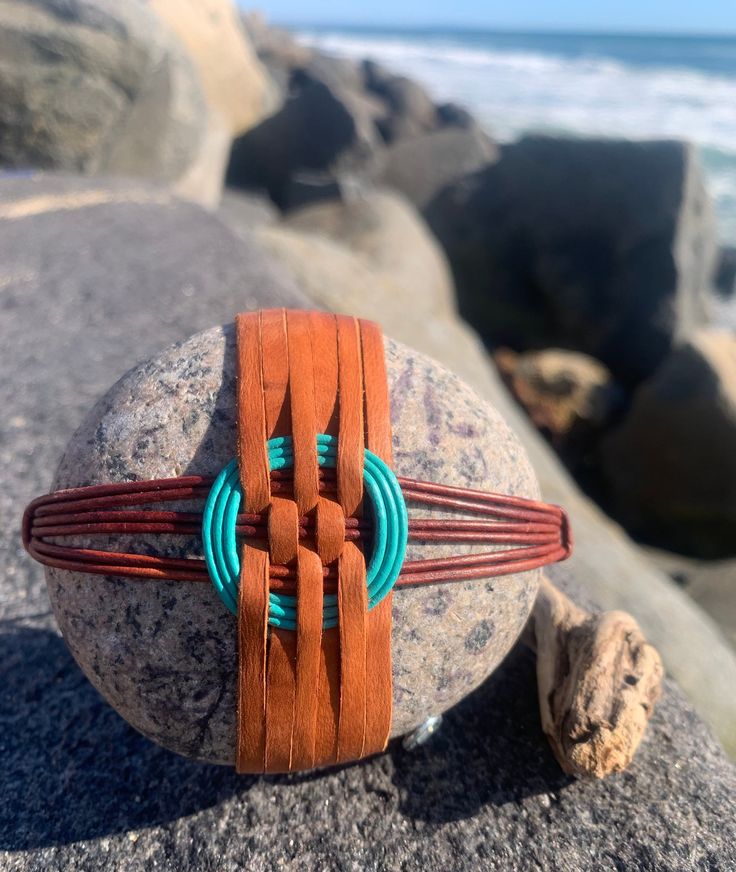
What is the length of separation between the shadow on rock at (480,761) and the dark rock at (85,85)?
533 centimetres

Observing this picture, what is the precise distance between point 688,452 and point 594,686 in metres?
5.34

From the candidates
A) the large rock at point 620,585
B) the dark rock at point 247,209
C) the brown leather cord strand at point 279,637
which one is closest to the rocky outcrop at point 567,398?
the large rock at point 620,585

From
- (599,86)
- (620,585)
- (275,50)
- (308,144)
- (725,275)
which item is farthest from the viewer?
(599,86)

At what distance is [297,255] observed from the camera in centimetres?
521

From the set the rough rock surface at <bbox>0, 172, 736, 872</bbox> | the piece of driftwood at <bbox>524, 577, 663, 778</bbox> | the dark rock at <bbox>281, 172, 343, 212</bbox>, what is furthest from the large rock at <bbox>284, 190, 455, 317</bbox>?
the rough rock surface at <bbox>0, 172, 736, 872</bbox>

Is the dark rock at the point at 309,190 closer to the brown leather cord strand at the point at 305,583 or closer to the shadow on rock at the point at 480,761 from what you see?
the shadow on rock at the point at 480,761

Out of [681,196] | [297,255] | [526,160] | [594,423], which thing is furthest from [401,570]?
[526,160]

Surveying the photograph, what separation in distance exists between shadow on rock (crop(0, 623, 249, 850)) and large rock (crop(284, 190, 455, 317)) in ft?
16.7

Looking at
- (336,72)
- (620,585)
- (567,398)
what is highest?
(620,585)

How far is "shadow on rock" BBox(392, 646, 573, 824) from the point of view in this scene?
1946 mm

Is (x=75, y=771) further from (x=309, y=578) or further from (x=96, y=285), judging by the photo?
(x=96, y=285)

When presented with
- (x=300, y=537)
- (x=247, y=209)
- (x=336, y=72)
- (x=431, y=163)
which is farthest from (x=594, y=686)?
(x=336, y=72)

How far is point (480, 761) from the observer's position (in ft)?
6.72

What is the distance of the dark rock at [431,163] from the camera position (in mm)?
10984
